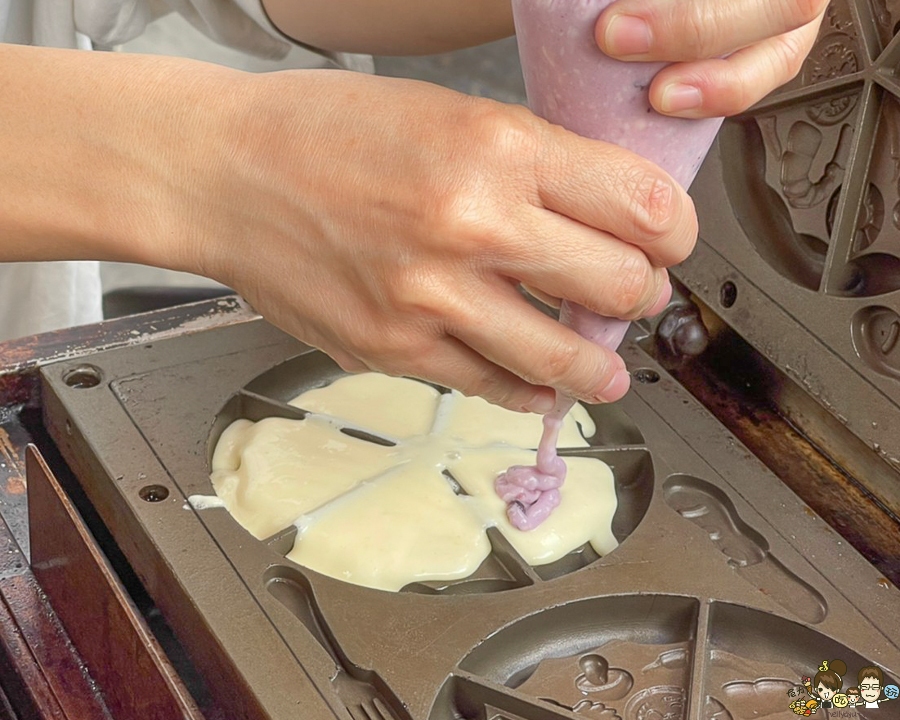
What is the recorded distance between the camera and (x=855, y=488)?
3.97 ft

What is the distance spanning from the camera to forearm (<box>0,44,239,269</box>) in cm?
94

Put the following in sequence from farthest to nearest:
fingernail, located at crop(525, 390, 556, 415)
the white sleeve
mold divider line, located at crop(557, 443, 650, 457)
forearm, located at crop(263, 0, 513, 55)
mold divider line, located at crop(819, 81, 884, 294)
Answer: the white sleeve, forearm, located at crop(263, 0, 513, 55), mold divider line, located at crop(557, 443, 650, 457), mold divider line, located at crop(819, 81, 884, 294), fingernail, located at crop(525, 390, 556, 415)

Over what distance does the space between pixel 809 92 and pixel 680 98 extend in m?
0.50

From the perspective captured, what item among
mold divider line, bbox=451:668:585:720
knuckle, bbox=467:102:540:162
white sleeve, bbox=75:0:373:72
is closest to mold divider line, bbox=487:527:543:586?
mold divider line, bbox=451:668:585:720

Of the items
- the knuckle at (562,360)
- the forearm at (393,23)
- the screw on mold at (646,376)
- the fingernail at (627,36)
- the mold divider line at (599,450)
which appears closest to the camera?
the fingernail at (627,36)

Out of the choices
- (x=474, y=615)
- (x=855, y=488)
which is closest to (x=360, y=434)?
(x=474, y=615)

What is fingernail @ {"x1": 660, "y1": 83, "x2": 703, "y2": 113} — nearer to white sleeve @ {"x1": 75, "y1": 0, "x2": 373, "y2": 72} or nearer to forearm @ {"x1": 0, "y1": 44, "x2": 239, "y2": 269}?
forearm @ {"x1": 0, "y1": 44, "x2": 239, "y2": 269}

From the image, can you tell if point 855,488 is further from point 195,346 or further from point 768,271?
point 195,346

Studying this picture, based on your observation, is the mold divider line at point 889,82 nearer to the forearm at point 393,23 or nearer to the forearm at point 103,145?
the forearm at point 393,23

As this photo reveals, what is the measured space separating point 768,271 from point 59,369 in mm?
859

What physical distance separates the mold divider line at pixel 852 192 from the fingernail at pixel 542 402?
377 millimetres

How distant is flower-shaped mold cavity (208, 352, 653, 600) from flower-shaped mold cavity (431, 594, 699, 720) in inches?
2.6

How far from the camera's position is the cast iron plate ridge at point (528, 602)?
3.06 ft

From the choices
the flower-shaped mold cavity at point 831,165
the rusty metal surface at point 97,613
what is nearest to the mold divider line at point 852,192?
the flower-shaped mold cavity at point 831,165
